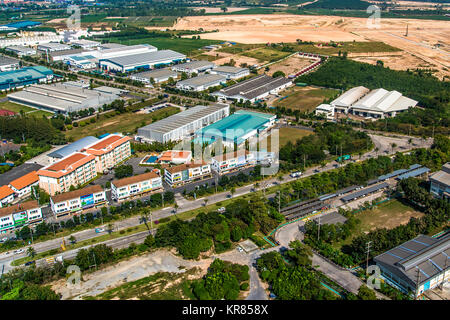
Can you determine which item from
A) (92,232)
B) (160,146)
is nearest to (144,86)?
(160,146)

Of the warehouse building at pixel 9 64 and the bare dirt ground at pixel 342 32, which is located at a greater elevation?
the bare dirt ground at pixel 342 32

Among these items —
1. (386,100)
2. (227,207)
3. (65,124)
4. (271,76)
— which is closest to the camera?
(227,207)

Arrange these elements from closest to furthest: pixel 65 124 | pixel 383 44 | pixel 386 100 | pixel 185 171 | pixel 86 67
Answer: pixel 185 171 < pixel 65 124 < pixel 386 100 < pixel 86 67 < pixel 383 44

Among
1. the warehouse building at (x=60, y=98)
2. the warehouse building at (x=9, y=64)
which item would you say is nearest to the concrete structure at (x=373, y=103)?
the warehouse building at (x=60, y=98)

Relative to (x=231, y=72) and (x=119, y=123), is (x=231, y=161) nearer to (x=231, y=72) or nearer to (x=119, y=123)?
(x=119, y=123)

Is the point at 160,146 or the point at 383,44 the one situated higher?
the point at 383,44

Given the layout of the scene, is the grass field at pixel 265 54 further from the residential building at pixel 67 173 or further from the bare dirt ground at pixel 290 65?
the residential building at pixel 67 173

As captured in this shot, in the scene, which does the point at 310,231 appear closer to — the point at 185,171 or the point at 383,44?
the point at 185,171

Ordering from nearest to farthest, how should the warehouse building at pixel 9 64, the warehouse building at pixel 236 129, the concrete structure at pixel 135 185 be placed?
the concrete structure at pixel 135 185
the warehouse building at pixel 236 129
the warehouse building at pixel 9 64
